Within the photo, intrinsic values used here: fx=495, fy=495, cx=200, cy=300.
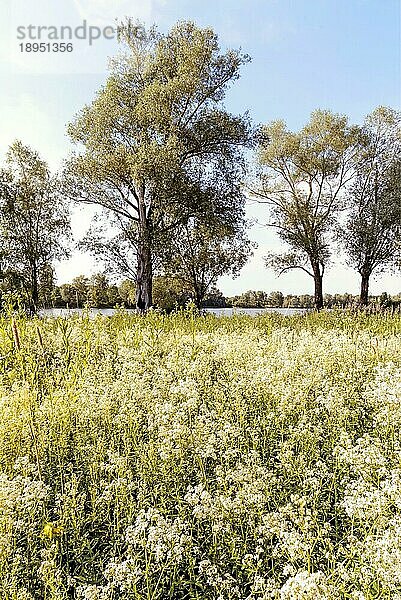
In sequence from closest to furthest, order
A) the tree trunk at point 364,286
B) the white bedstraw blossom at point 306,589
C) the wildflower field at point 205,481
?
the white bedstraw blossom at point 306,589
the wildflower field at point 205,481
the tree trunk at point 364,286

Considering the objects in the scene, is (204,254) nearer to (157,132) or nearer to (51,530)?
(157,132)

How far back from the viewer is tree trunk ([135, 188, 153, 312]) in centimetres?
2012

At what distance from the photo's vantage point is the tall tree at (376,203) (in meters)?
27.7

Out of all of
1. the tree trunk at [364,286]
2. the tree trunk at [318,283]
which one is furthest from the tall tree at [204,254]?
the tree trunk at [364,286]

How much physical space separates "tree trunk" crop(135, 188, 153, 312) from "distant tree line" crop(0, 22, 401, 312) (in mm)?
65

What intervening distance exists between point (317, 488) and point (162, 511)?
1.02m

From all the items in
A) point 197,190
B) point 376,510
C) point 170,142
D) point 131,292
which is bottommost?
point 376,510

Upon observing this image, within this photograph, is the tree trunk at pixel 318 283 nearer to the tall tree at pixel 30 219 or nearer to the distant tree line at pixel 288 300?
the distant tree line at pixel 288 300

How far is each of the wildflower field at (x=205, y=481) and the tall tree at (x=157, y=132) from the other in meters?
13.5

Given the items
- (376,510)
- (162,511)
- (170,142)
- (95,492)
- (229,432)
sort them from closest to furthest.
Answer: (376,510)
(162,511)
(95,492)
(229,432)
(170,142)

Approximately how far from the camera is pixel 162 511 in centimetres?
310

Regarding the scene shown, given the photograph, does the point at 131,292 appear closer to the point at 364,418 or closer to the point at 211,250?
the point at 211,250

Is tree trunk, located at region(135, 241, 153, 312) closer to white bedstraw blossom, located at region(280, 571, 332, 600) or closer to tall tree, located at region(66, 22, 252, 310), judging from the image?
tall tree, located at region(66, 22, 252, 310)

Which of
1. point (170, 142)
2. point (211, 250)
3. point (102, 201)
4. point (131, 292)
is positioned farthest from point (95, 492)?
point (131, 292)
